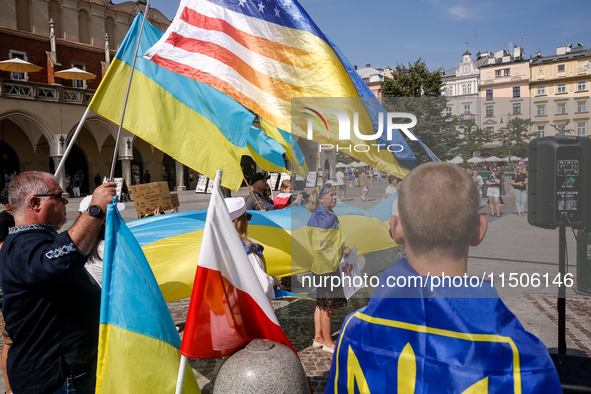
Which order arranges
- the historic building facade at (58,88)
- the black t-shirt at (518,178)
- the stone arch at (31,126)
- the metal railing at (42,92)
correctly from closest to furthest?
the black t-shirt at (518,178) < the metal railing at (42,92) < the stone arch at (31,126) < the historic building facade at (58,88)

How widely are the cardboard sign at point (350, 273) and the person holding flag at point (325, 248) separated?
0.31ft

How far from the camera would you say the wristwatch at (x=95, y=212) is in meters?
2.11

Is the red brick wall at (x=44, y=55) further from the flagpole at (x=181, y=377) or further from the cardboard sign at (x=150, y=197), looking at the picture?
the flagpole at (x=181, y=377)

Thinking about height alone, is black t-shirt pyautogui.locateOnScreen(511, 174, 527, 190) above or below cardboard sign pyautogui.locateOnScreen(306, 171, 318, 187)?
below

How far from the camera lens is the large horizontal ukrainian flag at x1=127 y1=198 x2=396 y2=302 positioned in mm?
3898

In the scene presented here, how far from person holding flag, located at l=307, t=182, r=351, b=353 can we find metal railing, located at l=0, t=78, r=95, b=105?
22878 millimetres

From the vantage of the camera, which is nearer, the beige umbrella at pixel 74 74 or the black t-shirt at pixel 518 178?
the black t-shirt at pixel 518 178

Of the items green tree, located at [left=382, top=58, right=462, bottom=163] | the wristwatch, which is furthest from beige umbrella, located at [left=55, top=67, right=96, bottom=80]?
the wristwatch

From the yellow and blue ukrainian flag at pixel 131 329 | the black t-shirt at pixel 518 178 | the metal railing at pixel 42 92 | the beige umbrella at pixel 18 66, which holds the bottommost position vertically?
the yellow and blue ukrainian flag at pixel 131 329

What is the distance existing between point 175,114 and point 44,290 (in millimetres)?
2120

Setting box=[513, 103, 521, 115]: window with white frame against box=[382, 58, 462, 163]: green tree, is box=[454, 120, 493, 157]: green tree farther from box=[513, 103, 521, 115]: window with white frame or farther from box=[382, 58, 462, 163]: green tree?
box=[513, 103, 521, 115]: window with white frame

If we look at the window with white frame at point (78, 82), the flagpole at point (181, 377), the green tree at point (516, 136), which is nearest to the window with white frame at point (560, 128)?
the green tree at point (516, 136)

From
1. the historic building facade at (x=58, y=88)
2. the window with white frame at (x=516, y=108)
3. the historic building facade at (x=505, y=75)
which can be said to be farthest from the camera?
the historic building facade at (x=505, y=75)

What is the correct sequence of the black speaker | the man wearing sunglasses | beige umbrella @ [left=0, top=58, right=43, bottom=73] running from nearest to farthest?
the man wearing sunglasses
the black speaker
beige umbrella @ [left=0, top=58, right=43, bottom=73]
